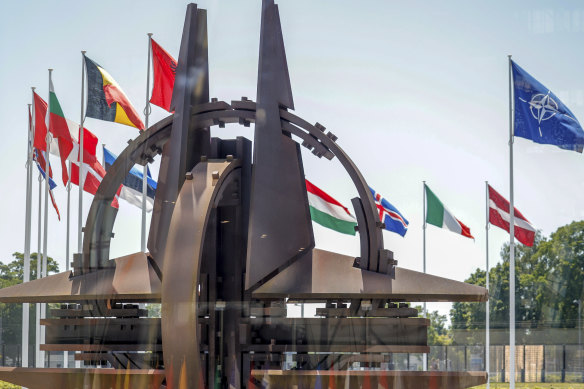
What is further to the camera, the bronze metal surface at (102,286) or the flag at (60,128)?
the flag at (60,128)

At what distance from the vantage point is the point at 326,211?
12266mm

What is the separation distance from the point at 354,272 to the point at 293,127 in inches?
72.8

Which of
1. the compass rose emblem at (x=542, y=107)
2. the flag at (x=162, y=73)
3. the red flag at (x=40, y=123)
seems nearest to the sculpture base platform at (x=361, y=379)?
the flag at (x=162, y=73)

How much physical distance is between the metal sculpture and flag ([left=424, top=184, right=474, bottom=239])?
402 cm

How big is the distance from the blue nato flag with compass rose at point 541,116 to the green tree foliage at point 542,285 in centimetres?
162

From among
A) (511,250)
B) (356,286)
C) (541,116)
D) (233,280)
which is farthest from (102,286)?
(541,116)

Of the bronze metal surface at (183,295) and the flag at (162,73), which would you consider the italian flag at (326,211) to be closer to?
the flag at (162,73)

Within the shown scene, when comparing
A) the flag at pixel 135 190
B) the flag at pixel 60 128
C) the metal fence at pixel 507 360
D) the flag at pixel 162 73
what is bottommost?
the metal fence at pixel 507 360

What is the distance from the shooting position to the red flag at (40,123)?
48.0ft

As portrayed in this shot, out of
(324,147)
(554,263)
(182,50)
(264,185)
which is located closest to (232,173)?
(264,185)

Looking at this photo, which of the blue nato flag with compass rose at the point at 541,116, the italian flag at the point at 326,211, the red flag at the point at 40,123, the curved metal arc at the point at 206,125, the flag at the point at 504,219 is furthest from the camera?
the red flag at the point at 40,123

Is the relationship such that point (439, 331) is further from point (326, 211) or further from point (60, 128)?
point (60, 128)

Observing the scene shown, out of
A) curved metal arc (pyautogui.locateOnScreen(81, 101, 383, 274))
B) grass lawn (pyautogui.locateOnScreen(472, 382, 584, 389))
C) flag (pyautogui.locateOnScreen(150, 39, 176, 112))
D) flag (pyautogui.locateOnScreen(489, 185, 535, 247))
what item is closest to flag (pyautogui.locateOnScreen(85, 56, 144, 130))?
flag (pyautogui.locateOnScreen(150, 39, 176, 112))

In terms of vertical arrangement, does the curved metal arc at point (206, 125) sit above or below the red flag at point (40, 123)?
below
